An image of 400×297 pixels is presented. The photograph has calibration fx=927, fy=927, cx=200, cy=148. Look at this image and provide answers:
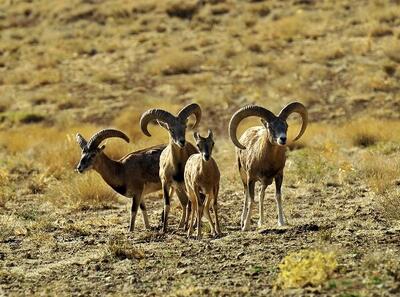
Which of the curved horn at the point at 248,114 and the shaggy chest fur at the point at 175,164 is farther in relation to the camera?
the shaggy chest fur at the point at 175,164

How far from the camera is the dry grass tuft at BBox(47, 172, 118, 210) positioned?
719 inches

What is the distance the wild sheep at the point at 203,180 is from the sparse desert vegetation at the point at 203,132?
0.45 metres

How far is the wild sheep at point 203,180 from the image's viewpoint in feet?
44.2

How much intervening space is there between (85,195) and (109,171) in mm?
2460

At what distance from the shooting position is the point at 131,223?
15438 millimetres

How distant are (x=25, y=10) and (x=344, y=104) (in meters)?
26.3

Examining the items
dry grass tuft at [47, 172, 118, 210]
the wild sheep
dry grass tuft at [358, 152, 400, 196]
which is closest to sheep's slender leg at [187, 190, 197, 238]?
the wild sheep

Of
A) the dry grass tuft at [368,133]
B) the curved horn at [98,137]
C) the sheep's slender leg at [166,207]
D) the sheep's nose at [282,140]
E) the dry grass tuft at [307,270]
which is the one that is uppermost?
the sheep's nose at [282,140]

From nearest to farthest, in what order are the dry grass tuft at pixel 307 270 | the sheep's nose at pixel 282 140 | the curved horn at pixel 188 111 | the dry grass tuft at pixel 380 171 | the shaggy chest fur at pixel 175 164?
the dry grass tuft at pixel 307 270, the sheep's nose at pixel 282 140, the shaggy chest fur at pixel 175 164, the curved horn at pixel 188 111, the dry grass tuft at pixel 380 171

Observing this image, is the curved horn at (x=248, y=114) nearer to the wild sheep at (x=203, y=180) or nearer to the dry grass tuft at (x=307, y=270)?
the wild sheep at (x=203, y=180)

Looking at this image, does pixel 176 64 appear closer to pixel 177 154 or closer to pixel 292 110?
pixel 177 154

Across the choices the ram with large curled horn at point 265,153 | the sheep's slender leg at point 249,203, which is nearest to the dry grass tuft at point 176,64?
the ram with large curled horn at point 265,153

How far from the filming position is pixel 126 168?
52.9 feet

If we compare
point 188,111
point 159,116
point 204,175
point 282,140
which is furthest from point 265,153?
point 159,116
